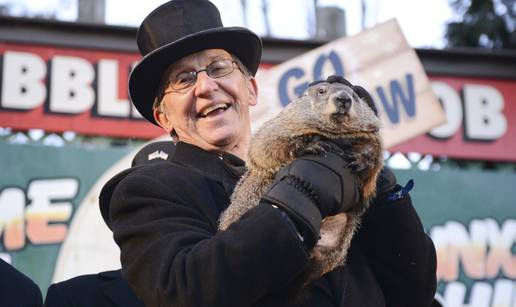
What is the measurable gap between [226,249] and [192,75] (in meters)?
0.87

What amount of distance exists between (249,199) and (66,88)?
3.53 metres

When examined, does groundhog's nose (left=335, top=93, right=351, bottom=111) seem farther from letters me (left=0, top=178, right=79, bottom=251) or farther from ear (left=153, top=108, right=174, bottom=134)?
letters me (left=0, top=178, right=79, bottom=251)

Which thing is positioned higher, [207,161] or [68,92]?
[207,161]

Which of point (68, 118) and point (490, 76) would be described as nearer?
point (68, 118)

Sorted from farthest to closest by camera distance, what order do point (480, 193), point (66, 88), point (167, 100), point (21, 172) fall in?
point (480, 193) < point (66, 88) < point (21, 172) < point (167, 100)

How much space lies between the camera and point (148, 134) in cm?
539

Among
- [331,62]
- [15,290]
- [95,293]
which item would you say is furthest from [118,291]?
[331,62]

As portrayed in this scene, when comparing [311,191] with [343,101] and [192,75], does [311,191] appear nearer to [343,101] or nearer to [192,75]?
[343,101]

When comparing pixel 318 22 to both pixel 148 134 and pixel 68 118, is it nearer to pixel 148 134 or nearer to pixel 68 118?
pixel 148 134

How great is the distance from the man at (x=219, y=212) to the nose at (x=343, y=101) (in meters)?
0.20

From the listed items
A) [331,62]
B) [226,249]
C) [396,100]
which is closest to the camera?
[226,249]

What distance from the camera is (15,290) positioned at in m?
2.61

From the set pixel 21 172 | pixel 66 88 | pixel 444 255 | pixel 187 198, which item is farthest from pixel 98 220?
pixel 187 198

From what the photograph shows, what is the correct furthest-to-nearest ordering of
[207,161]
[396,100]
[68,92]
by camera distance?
1. [396,100]
2. [68,92]
3. [207,161]
